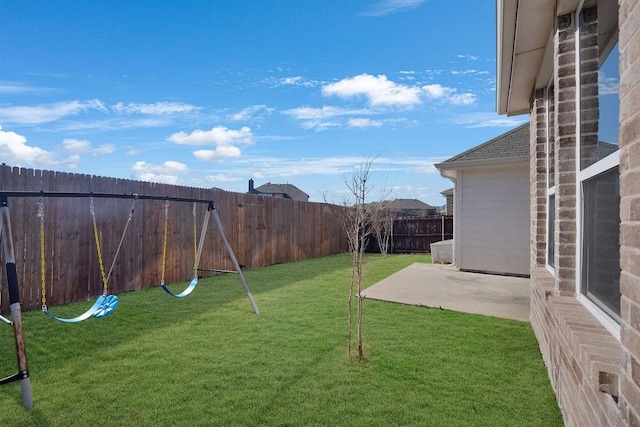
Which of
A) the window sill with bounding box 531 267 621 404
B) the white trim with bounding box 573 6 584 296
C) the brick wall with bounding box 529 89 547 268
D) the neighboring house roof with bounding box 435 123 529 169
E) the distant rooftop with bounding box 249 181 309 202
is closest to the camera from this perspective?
the window sill with bounding box 531 267 621 404

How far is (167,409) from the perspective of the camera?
8.71ft

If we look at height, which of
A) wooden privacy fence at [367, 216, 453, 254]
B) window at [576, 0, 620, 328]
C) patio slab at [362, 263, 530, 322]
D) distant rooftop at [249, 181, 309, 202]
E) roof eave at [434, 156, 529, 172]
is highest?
distant rooftop at [249, 181, 309, 202]

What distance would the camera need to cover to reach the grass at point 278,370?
2574mm

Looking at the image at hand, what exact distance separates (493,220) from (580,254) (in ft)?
21.8

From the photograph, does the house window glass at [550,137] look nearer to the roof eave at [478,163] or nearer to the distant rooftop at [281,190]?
the roof eave at [478,163]

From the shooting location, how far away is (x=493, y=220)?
8578 mm

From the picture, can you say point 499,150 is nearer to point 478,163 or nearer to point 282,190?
point 478,163

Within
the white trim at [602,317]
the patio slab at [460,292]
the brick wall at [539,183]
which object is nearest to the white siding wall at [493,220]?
the patio slab at [460,292]

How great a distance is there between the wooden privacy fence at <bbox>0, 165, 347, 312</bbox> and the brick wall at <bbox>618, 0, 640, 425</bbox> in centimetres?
679

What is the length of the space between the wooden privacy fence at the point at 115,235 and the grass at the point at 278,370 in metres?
0.85

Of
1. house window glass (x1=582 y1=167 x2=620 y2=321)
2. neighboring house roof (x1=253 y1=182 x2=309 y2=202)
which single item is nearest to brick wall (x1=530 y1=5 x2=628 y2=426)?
house window glass (x1=582 y1=167 x2=620 y2=321)

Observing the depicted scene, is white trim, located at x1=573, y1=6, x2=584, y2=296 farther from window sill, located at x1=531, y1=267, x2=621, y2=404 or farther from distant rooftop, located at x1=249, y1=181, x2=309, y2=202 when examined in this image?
distant rooftop, located at x1=249, y1=181, x2=309, y2=202

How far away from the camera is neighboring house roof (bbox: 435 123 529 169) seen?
26.6 feet

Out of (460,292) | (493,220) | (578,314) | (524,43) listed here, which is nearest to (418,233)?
(493,220)
